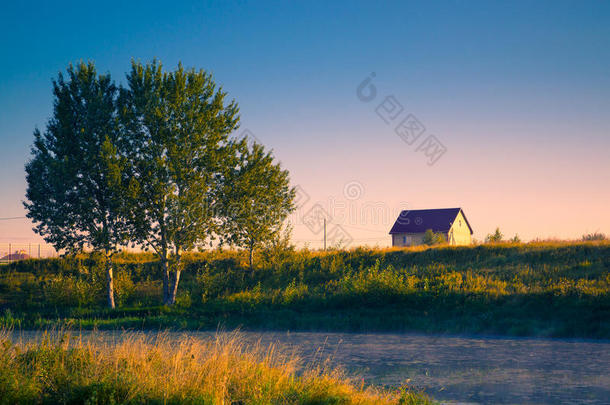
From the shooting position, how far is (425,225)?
68250 millimetres

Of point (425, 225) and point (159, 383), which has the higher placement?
point (425, 225)

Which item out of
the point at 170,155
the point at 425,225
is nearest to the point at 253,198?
the point at 170,155

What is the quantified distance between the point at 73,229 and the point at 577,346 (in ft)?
73.8

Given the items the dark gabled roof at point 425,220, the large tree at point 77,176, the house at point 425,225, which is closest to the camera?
the large tree at point 77,176

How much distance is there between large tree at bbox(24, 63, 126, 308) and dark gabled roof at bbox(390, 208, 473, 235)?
49.3m

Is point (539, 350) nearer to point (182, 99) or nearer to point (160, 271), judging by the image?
point (182, 99)

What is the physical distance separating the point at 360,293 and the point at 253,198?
994cm

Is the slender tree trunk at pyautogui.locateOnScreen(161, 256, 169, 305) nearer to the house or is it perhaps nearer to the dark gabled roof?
the house

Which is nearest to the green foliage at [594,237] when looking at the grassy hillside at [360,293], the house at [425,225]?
the grassy hillside at [360,293]

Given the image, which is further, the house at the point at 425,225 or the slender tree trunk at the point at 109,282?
the house at the point at 425,225

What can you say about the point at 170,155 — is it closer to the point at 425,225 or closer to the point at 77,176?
the point at 77,176

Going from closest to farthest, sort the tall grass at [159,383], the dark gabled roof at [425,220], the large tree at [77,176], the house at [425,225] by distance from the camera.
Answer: the tall grass at [159,383] < the large tree at [77,176] < the house at [425,225] < the dark gabled roof at [425,220]

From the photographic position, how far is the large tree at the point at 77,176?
974 inches

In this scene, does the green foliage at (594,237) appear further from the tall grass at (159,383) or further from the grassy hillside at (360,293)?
the tall grass at (159,383)
